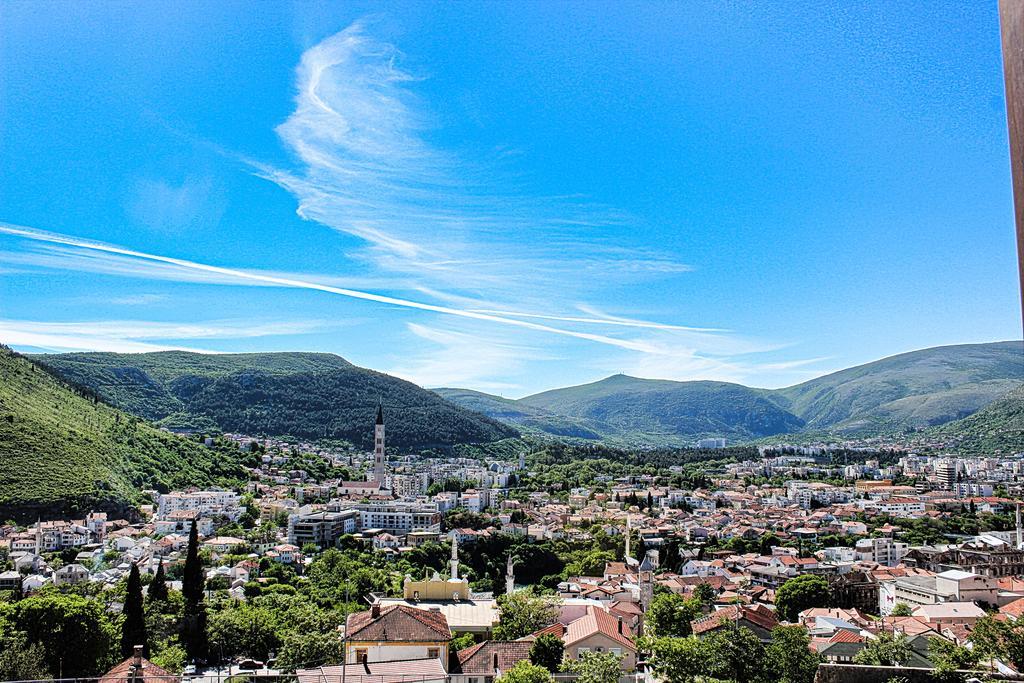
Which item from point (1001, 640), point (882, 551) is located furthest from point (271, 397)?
point (1001, 640)

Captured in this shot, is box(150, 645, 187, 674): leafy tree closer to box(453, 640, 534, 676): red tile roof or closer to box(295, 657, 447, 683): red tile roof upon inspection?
box(295, 657, 447, 683): red tile roof

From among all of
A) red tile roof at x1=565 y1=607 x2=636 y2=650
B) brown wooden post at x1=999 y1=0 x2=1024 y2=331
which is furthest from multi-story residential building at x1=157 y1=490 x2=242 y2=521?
brown wooden post at x1=999 y1=0 x2=1024 y2=331

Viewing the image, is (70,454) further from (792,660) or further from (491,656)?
(792,660)

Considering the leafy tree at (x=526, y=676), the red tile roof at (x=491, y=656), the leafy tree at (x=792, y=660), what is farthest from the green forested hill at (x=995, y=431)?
the leafy tree at (x=526, y=676)

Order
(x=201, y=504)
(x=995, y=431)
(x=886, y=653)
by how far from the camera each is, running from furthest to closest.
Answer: (x=995, y=431)
(x=201, y=504)
(x=886, y=653)

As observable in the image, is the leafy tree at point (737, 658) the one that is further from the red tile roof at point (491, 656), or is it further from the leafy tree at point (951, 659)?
the red tile roof at point (491, 656)

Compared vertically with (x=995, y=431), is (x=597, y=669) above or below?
below
